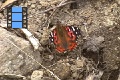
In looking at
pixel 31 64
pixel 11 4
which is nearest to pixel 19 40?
pixel 31 64

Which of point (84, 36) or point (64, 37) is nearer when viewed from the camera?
point (64, 37)

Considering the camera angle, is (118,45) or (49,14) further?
(49,14)

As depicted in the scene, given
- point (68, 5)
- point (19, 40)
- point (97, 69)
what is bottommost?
point (97, 69)

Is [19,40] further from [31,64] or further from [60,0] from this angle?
[60,0]
